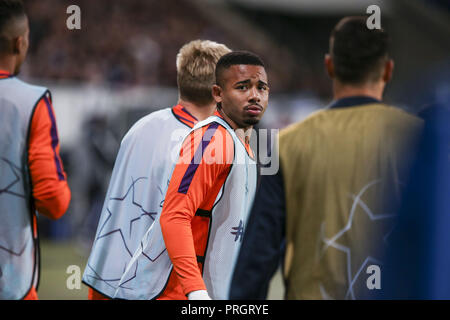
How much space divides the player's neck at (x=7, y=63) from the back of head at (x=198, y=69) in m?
0.72

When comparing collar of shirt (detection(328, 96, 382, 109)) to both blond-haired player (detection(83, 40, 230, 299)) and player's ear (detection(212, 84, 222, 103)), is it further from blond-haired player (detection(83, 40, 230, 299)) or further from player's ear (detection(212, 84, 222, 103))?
blond-haired player (detection(83, 40, 230, 299))

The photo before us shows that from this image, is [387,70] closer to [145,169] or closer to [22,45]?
[145,169]

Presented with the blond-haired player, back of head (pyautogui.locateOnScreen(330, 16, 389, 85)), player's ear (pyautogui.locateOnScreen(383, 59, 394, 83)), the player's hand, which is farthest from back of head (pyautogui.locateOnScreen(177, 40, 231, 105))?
the player's hand

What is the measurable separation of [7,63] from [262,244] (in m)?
1.40

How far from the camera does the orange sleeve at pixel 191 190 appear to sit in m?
2.03

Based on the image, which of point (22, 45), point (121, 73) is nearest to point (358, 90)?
point (22, 45)

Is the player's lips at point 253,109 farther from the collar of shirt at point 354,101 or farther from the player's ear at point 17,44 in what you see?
the player's ear at point 17,44

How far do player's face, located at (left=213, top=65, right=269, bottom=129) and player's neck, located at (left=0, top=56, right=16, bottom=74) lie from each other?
97 centimetres

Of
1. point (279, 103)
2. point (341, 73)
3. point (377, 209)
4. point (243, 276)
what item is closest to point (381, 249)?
point (377, 209)

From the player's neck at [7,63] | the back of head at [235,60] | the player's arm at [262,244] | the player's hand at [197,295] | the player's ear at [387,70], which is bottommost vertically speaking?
the player's hand at [197,295]

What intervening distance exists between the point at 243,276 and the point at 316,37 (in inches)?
820

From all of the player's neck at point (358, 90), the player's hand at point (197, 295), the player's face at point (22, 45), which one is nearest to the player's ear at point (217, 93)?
the player's neck at point (358, 90)

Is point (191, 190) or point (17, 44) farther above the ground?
point (17, 44)

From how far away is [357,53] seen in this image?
82.4 inches
